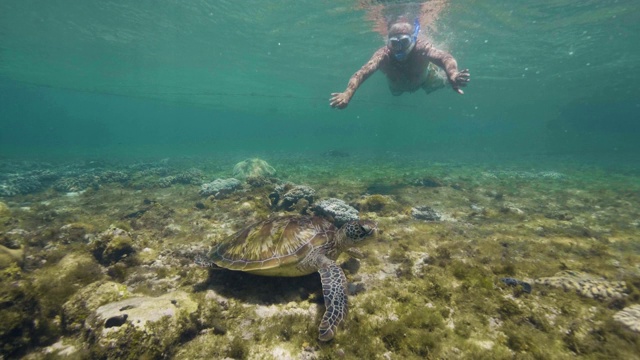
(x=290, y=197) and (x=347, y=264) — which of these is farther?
(x=290, y=197)

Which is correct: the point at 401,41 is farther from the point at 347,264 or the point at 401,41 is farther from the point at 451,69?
the point at 347,264

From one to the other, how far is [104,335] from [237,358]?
5.06ft

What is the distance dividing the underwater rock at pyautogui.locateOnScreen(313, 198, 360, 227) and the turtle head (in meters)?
2.08

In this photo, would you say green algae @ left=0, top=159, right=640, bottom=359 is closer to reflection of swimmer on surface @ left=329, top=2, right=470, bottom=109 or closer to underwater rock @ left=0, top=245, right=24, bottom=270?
underwater rock @ left=0, top=245, right=24, bottom=270

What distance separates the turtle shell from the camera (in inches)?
164

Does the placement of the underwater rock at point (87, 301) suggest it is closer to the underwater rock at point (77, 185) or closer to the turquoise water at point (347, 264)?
the turquoise water at point (347, 264)

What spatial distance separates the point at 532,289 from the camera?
13.9 ft

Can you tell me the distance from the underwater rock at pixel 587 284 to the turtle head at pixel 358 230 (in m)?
2.96

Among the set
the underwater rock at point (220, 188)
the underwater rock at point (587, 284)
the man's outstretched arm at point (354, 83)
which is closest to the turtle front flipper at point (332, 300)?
the underwater rock at point (587, 284)

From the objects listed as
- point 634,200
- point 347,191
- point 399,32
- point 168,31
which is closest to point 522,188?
point 634,200

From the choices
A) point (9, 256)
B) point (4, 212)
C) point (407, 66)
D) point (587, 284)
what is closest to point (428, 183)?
point (407, 66)

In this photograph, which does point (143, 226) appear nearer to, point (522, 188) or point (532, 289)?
point (532, 289)

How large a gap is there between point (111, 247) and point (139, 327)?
3.12 metres

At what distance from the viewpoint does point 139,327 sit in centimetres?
301
